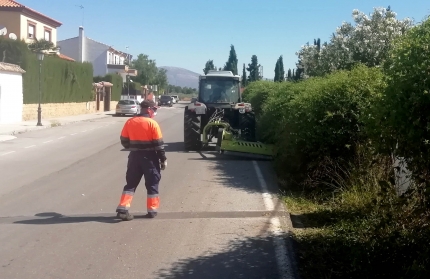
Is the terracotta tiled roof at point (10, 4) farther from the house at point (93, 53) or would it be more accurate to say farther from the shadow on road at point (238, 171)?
the shadow on road at point (238, 171)

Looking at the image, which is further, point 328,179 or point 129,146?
point 328,179

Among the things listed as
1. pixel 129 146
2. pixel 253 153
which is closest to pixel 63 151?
pixel 253 153

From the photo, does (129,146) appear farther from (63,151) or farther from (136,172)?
(63,151)

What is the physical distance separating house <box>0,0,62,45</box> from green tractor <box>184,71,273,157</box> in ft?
83.6

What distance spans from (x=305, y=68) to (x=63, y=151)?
15.6 meters

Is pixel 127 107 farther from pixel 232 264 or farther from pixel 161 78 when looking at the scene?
pixel 161 78

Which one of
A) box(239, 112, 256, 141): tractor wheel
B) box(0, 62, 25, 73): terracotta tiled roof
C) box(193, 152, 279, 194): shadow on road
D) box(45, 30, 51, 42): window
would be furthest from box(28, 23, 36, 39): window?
box(193, 152, 279, 194): shadow on road

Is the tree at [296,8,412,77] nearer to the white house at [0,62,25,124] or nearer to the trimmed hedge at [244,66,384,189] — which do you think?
the trimmed hedge at [244,66,384,189]

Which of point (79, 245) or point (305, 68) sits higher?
point (305, 68)

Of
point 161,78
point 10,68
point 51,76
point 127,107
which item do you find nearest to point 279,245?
point 10,68

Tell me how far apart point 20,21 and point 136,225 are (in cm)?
3858

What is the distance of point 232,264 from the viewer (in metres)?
6.39

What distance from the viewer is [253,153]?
15.1 m

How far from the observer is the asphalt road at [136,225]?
6.27 metres
